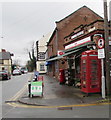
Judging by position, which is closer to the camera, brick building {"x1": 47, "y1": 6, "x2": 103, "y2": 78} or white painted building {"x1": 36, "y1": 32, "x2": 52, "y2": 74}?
brick building {"x1": 47, "y1": 6, "x2": 103, "y2": 78}

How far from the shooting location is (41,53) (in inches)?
2222

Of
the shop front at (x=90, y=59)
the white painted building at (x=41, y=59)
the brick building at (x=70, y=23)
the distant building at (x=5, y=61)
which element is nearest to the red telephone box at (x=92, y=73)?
the shop front at (x=90, y=59)

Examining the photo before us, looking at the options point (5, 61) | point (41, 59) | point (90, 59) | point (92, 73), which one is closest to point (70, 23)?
point (90, 59)

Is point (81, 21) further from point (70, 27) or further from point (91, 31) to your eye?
point (91, 31)

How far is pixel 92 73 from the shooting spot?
411 inches

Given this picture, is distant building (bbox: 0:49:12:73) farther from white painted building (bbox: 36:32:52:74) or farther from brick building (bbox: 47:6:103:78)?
brick building (bbox: 47:6:103:78)

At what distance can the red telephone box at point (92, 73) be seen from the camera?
10312mm

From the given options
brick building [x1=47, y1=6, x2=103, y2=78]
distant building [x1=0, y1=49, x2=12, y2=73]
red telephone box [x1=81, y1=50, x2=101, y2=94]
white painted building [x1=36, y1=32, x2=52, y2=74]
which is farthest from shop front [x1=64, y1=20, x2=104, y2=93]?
distant building [x1=0, y1=49, x2=12, y2=73]

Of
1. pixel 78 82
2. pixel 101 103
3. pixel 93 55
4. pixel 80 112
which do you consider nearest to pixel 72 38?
pixel 78 82

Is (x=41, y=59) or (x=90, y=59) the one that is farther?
(x=41, y=59)

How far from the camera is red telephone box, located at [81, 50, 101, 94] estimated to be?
10.3 meters

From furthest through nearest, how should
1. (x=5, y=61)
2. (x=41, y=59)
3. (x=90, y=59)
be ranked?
(x=5, y=61)
(x=41, y=59)
(x=90, y=59)

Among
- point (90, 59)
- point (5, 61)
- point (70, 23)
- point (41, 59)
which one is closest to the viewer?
point (90, 59)

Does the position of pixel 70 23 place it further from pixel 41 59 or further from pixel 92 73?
pixel 41 59
